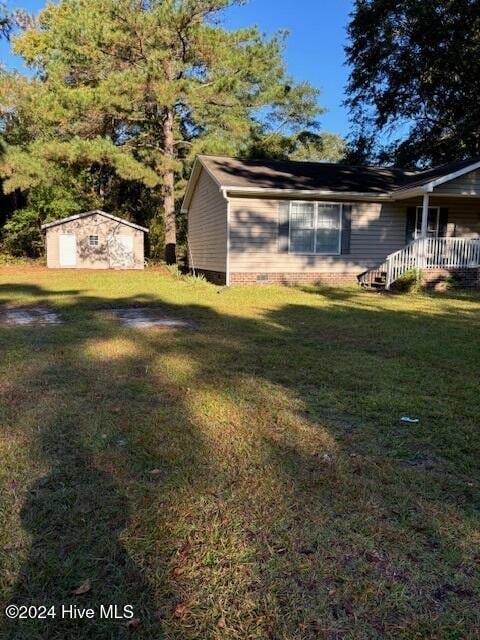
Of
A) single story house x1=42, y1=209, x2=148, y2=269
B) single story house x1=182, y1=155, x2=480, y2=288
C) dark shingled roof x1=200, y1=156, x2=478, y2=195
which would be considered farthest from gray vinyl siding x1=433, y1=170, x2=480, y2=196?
single story house x1=42, y1=209, x2=148, y2=269

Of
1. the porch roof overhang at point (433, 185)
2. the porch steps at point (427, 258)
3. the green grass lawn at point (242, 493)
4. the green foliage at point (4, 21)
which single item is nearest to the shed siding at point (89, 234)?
the green foliage at point (4, 21)

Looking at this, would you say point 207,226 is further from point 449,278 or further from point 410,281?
point 449,278

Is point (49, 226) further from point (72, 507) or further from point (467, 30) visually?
point (72, 507)

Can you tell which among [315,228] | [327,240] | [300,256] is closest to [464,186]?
[327,240]

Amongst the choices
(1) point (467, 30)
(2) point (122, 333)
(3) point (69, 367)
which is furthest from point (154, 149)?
(3) point (69, 367)

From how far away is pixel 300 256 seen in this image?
46.1 ft

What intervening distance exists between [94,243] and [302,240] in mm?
12842

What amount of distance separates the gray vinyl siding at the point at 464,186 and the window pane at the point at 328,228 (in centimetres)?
275

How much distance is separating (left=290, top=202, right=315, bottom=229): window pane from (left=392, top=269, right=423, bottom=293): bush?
3.04 m

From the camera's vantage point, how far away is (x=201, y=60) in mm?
20312

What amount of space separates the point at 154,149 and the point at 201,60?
4238mm

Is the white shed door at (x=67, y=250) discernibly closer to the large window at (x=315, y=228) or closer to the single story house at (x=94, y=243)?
the single story house at (x=94, y=243)

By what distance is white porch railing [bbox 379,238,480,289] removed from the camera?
1335 cm

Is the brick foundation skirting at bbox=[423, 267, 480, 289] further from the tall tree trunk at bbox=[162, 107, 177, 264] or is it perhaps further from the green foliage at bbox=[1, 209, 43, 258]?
the green foliage at bbox=[1, 209, 43, 258]
